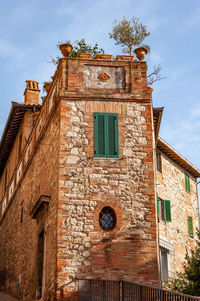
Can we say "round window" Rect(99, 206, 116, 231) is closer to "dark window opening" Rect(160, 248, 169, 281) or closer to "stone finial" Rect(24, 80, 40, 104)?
"dark window opening" Rect(160, 248, 169, 281)

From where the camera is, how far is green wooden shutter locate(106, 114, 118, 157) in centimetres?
1405

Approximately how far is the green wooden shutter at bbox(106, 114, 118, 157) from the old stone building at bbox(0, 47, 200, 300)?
0.10 ft

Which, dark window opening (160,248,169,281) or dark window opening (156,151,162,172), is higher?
dark window opening (156,151,162,172)

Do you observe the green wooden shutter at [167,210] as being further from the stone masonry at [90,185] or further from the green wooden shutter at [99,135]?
the green wooden shutter at [99,135]

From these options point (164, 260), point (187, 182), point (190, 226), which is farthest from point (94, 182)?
point (187, 182)

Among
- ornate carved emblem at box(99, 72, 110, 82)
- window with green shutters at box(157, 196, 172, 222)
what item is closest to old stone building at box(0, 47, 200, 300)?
ornate carved emblem at box(99, 72, 110, 82)

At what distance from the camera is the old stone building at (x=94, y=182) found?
12898 millimetres

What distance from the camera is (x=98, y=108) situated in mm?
14492

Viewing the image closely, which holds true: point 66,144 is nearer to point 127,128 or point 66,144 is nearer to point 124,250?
point 127,128

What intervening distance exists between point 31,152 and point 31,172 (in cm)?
76

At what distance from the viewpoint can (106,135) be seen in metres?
14.2

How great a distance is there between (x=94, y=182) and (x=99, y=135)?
142 centimetres

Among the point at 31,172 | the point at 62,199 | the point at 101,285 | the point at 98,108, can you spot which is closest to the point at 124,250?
the point at 101,285

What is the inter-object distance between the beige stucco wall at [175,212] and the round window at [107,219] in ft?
23.6
